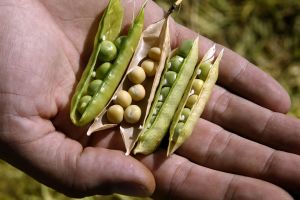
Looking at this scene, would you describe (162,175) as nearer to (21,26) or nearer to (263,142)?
(263,142)

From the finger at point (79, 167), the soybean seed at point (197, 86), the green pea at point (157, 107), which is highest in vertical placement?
the soybean seed at point (197, 86)

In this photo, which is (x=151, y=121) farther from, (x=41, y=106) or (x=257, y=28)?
(x=257, y=28)

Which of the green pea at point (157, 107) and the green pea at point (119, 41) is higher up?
the green pea at point (119, 41)

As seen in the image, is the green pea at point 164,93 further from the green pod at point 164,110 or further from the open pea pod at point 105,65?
the open pea pod at point 105,65

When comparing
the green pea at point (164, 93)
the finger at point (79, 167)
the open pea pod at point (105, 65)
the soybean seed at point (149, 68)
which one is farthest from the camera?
the soybean seed at point (149, 68)

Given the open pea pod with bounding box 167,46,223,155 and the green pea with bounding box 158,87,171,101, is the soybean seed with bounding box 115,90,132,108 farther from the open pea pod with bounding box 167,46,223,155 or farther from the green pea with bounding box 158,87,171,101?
the open pea pod with bounding box 167,46,223,155

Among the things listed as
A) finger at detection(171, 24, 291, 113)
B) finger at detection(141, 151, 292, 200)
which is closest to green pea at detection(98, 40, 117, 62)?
finger at detection(171, 24, 291, 113)

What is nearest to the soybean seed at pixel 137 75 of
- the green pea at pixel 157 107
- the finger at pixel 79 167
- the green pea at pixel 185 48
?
the green pea at pixel 157 107
